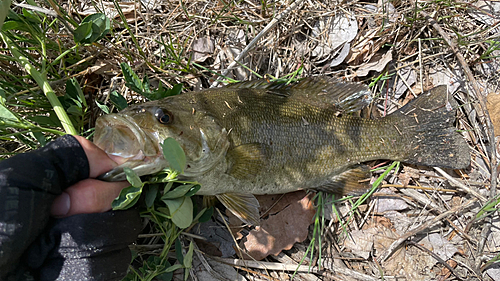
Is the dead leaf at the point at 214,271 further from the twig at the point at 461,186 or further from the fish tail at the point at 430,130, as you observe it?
the twig at the point at 461,186

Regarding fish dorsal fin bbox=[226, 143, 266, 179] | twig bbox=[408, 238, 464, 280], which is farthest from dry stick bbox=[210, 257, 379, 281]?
fish dorsal fin bbox=[226, 143, 266, 179]

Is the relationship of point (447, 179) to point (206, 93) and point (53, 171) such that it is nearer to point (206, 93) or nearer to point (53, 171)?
point (206, 93)

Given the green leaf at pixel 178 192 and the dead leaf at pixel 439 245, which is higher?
the green leaf at pixel 178 192

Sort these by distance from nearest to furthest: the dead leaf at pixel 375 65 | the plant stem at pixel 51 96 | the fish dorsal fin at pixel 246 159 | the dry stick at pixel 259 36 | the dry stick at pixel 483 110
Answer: the plant stem at pixel 51 96
the fish dorsal fin at pixel 246 159
the dry stick at pixel 483 110
the dry stick at pixel 259 36
the dead leaf at pixel 375 65

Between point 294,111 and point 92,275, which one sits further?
point 294,111

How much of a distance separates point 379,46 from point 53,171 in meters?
3.25

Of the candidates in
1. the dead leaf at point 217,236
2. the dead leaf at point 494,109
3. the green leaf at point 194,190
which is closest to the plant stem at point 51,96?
the green leaf at point 194,190

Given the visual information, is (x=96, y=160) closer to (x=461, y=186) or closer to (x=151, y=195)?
(x=151, y=195)

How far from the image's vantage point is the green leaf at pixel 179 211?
2.30 metres

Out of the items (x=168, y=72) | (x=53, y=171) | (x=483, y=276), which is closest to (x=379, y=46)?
(x=168, y=72)

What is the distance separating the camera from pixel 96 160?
2.19 metres

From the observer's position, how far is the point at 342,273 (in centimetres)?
313

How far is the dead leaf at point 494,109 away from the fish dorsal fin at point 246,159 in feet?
8.04

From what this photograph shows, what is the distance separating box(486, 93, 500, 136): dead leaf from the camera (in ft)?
10.7
